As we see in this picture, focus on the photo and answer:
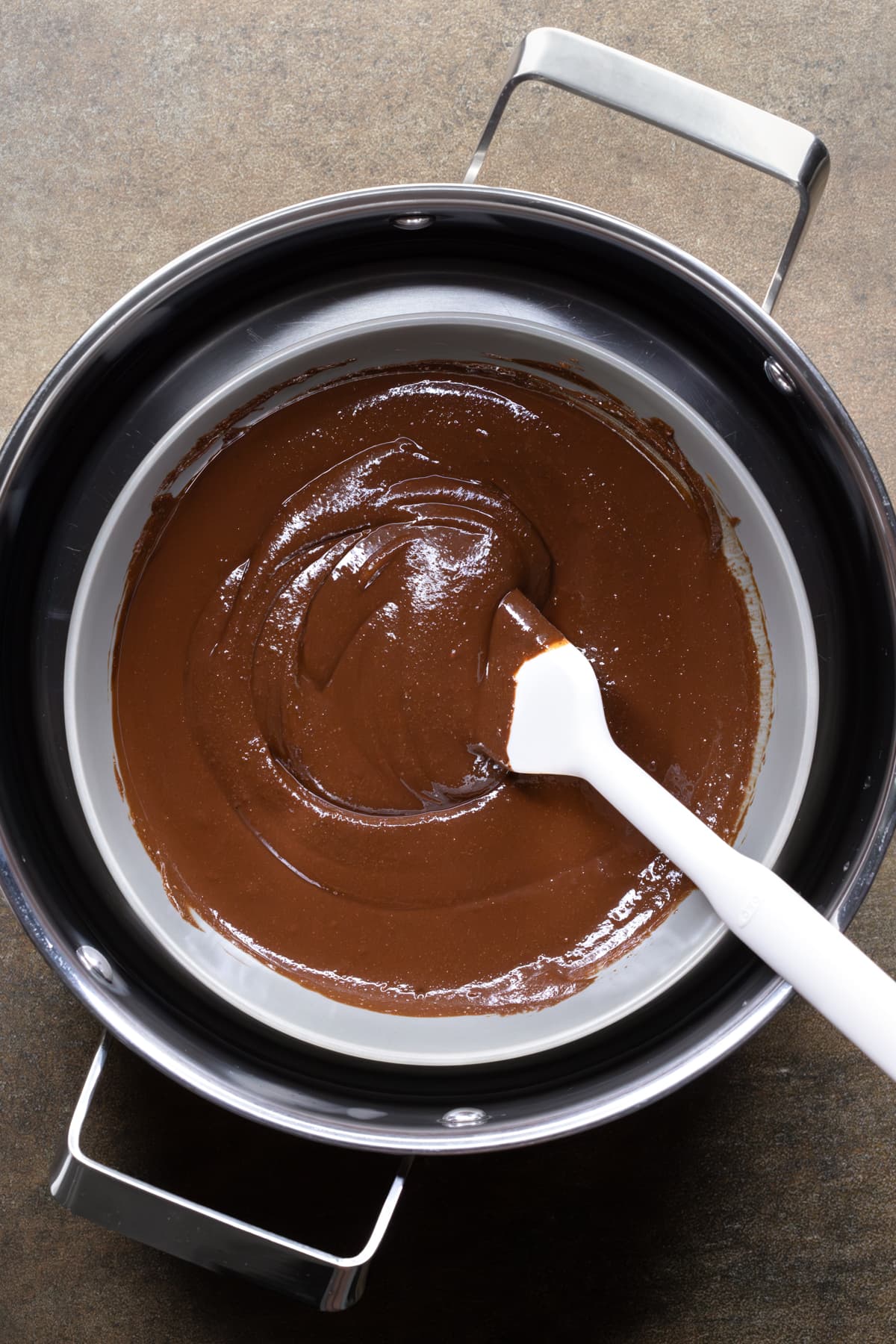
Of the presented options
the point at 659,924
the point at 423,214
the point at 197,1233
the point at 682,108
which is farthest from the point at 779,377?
the point at 197,1233

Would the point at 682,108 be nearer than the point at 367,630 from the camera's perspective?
Yes

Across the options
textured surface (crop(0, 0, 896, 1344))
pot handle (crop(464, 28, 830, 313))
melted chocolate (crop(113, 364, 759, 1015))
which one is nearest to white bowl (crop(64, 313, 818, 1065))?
melted chocolate (crop(113, 364, 759, 1015))

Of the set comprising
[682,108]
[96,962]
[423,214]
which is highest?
[682,108]

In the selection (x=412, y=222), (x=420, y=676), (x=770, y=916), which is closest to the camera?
(x=770, y=916)

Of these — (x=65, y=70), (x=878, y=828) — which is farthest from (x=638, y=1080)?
(x=65, y=70)

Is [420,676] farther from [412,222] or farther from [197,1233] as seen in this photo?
[197,1233]

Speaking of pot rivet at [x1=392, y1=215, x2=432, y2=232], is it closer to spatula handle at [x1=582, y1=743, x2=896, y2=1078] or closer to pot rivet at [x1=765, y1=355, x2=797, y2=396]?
pot rivet at [x1=765, y1=355, x2=797, y2=396]

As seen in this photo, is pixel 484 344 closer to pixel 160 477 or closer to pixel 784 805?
pixel 160 477

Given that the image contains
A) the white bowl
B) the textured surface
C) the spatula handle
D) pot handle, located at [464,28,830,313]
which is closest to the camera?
the spatula handle
